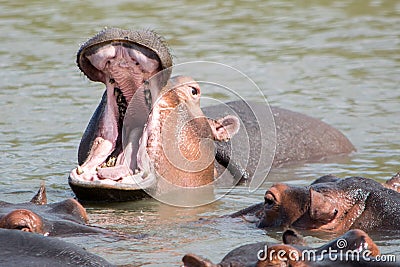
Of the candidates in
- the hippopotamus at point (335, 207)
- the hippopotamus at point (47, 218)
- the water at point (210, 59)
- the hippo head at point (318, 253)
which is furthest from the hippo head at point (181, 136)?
the hippo head at point (318, 253)

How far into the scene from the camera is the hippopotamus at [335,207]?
5.63 metres

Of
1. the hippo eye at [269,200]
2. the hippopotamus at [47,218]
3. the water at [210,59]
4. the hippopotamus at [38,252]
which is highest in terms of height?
the hippopotamus at [38,252]

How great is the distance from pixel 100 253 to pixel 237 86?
20.9ft

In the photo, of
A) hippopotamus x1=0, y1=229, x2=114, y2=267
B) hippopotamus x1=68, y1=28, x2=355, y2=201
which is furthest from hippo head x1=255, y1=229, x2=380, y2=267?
hippopotamus x1=68, y1=28, x2=355, y2=201

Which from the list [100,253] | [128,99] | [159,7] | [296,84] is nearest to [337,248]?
[100,253]

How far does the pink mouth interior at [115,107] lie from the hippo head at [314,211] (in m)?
1.62

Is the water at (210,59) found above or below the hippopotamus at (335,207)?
below

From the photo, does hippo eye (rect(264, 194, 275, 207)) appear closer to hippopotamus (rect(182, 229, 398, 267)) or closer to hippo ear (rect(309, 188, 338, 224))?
hippo ear (rect(309, 188, 338, 224))

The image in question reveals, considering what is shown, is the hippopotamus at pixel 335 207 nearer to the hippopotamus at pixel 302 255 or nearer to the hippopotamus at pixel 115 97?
the hippopotamus at pixel 302 255

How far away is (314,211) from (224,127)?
2216 millimetres

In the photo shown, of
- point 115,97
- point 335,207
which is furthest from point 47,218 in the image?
point 115,97

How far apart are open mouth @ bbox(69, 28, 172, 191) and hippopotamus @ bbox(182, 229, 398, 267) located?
2.93m

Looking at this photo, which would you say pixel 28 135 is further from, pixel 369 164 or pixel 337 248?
pixel 337 248

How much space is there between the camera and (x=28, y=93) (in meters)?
11.0
